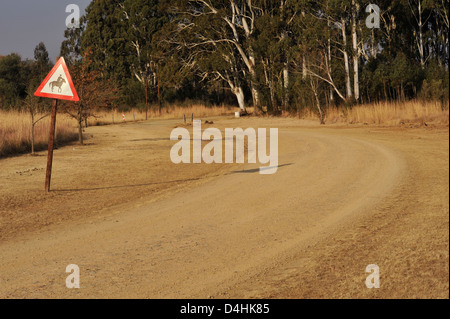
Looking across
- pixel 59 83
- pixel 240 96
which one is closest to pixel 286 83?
pixel 240 96

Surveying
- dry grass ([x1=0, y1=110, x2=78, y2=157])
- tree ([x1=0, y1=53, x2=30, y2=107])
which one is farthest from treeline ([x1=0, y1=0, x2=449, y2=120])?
tree ([x1=0, y1=53, x2=30, y2=107])

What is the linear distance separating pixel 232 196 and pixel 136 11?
200 feet

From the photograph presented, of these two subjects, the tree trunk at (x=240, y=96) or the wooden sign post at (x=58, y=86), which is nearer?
the wooden sign post at (x=58, y=86)

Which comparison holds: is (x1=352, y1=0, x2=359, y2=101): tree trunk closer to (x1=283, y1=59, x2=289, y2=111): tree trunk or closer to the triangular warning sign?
(x1=283, y1=59, x2=289, y2=111): tree trunk

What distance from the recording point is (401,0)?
4319 cm

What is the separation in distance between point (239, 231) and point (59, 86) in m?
5.70

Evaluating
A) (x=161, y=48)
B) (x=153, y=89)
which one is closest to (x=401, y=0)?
(x=161, y=48)

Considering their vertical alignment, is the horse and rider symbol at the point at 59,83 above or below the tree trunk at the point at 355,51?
below

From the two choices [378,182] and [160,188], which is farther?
[160,188]

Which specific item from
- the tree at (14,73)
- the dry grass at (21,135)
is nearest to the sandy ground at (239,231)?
the dry grass at (21,135)

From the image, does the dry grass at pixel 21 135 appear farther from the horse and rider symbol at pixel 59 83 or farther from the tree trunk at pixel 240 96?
the tree trunk at pixel 240 96

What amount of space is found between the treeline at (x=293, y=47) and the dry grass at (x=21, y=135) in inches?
213

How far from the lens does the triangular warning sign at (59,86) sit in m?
10.4

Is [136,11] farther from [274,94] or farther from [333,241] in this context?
[333,241]
